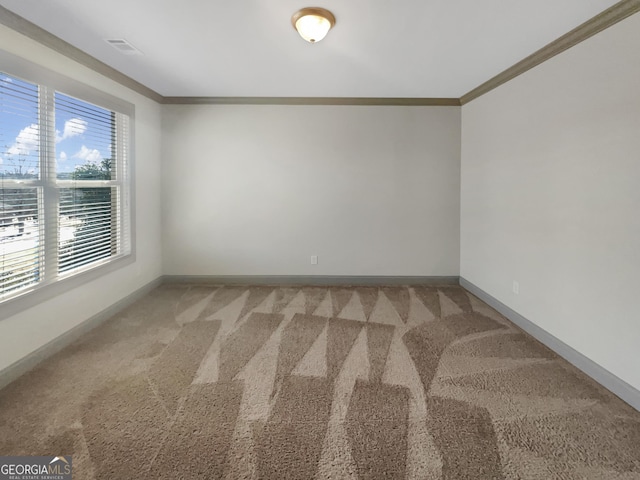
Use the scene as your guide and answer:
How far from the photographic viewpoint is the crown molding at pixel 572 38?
197cm

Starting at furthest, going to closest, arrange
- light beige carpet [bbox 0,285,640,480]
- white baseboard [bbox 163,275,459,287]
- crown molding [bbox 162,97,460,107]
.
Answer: white baseboard [bbox 163,275,459,287], crown molding [bbox 162,97,460,107], light beige carpet [bbox 0,285,640,480]

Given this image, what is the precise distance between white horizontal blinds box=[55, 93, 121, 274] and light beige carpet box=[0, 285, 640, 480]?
0.81 m

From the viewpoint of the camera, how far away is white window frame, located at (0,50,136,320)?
220cm

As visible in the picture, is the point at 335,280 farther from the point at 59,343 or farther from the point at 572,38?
the point at 572,38

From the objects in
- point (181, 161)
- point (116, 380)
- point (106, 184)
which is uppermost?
point (181, 161)

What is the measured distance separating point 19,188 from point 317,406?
2657 mm

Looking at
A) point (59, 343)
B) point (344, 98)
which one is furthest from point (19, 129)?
point (344, 98)

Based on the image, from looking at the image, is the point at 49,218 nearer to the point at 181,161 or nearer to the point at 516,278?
the point at 181,161

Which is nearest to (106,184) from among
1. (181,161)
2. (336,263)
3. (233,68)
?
(181,161)

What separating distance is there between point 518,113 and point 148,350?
163 inches

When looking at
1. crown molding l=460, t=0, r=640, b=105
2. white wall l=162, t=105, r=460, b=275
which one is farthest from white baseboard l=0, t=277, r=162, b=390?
crown molding l=460, t=0, r=640, b=105

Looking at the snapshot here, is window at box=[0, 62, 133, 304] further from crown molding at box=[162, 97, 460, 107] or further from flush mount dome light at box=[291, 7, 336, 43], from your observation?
flush mount dome light at box=[291, 7, 336, 43]

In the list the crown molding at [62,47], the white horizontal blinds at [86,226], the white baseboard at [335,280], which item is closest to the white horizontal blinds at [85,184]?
the white horizontal blinds at [86,226]

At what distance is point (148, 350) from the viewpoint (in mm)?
2611
